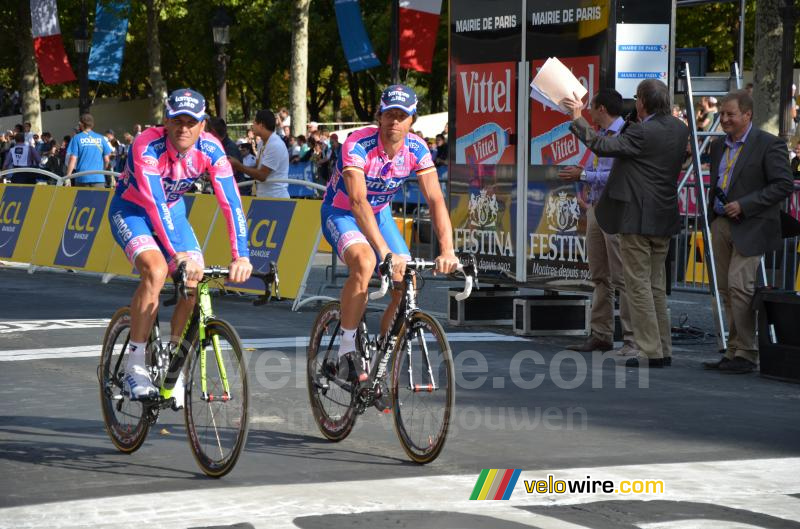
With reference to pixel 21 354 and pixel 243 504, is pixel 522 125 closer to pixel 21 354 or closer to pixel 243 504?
pixel 21 354

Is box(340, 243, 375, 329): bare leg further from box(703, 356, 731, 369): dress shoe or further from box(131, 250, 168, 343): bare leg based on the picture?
box(703, 356, 731, 369): dress shoe

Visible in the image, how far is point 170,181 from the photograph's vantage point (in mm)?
7422

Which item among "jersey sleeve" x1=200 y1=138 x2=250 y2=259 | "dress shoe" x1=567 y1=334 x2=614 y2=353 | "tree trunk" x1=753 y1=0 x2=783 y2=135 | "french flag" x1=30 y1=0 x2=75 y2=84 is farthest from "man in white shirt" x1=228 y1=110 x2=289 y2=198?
"french flag" x1=30 y1=0 x2=75 y2=84

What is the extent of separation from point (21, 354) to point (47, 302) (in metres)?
4.13

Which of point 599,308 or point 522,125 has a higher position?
point 522,125

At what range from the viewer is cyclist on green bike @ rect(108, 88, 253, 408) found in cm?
718

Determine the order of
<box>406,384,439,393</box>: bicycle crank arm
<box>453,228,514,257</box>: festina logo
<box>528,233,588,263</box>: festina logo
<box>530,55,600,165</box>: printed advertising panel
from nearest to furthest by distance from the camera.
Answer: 1. <box>406,384,439,393</box>: bicycle crank arm
2. <box>530,55,600,165</box>: printed advertising panel
3. <box>528,233,588,263</box>: festina logo
4. <box>453,228,514,257</box>: festina logo

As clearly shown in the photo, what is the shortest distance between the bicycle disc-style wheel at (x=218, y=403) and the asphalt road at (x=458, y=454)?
0.40 feet

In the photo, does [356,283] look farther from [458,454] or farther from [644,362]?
[644,362]

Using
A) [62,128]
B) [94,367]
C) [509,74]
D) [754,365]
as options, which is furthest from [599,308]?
[62,128]

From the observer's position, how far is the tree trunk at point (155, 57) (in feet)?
153

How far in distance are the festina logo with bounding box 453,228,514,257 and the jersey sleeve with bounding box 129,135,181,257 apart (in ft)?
20.5

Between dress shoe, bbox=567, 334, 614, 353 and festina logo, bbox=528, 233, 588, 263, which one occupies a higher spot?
festina logo, bbox=528, 233, 588, 263

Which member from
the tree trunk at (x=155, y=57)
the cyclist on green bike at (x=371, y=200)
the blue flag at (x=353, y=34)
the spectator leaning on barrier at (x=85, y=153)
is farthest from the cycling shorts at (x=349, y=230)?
the tree trunk at (x=155, y=57)
